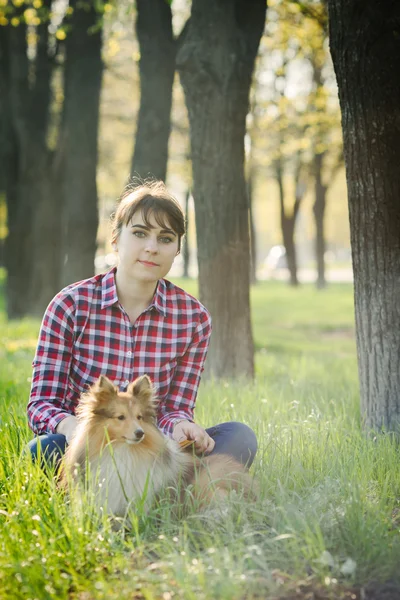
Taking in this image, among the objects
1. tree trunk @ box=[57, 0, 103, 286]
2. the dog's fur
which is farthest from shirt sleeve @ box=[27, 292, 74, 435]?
tree trunk @ box=[57, 0, 103, 286]

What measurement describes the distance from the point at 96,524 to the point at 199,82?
4968mm

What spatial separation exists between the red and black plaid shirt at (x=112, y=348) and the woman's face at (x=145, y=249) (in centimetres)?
18

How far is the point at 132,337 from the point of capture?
4109 mm

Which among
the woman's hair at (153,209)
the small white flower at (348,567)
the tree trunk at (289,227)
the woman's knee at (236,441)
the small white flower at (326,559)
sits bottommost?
the small white flower at (348,567)

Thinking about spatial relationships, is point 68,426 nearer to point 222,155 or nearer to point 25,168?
point 222,155

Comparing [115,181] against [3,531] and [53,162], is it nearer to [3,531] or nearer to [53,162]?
[53,162]

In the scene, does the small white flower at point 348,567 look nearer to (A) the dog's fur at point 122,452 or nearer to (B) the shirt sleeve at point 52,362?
(A) the dog's fur at point 122,452

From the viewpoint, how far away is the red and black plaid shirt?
3.92m

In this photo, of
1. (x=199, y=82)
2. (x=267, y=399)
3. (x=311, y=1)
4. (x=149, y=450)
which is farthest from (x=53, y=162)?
(x=149, y=450)

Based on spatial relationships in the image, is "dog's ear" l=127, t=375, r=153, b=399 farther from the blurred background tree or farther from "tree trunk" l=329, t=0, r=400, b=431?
the blurred background tree

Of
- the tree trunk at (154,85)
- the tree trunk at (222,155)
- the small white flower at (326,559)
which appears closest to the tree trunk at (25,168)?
the tree trunk at (154,85)

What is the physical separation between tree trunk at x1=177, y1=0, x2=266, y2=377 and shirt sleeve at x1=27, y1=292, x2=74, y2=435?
3465 mm

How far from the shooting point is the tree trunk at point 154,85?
837 cm

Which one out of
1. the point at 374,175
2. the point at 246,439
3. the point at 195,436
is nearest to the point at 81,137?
the point at 374,175
